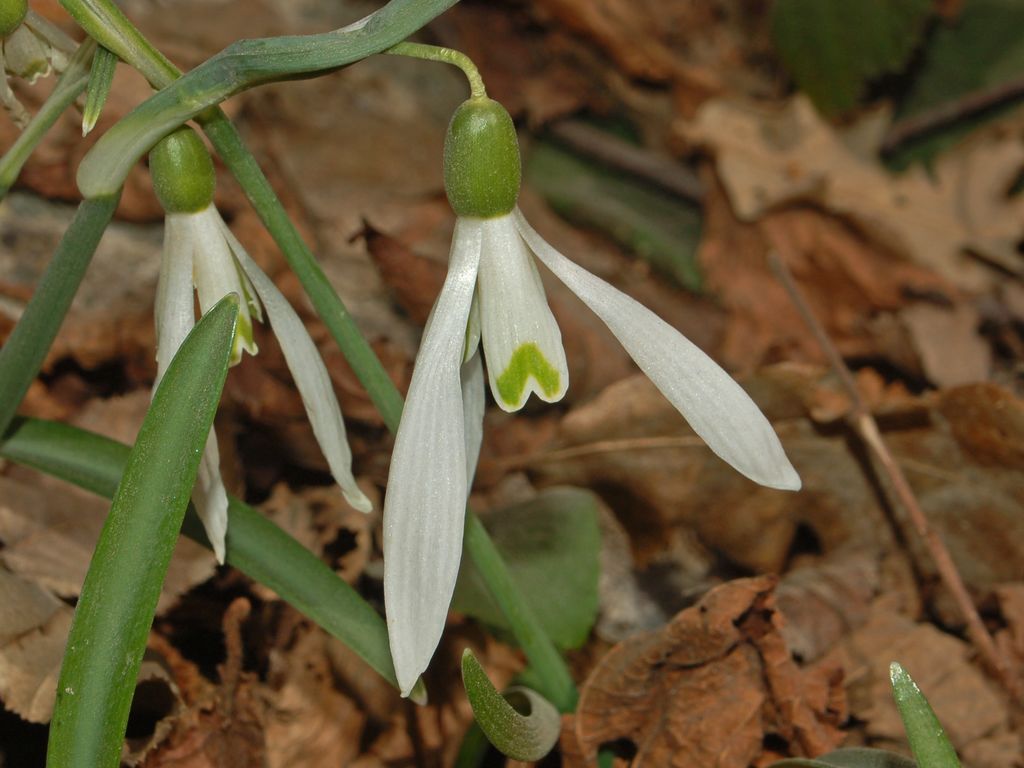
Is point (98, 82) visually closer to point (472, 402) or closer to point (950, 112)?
point (472, 402)

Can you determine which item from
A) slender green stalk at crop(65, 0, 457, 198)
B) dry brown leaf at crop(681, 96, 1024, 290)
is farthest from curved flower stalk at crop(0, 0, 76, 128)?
dry brown leaf at crop(681, 96, 1024, 290)

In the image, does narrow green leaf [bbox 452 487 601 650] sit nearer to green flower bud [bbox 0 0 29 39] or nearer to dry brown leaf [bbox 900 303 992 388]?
green flower bud [bbox 0 0 29 39]

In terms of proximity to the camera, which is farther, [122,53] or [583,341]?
[583,341]

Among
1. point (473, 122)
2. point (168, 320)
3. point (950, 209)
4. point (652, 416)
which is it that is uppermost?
point (473, 122)

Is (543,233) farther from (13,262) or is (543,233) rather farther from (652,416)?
(13,262)

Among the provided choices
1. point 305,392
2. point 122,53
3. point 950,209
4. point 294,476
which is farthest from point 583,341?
point 122,53

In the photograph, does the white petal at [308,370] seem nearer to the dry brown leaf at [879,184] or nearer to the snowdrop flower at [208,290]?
the snowdrop flower at [208,290]
